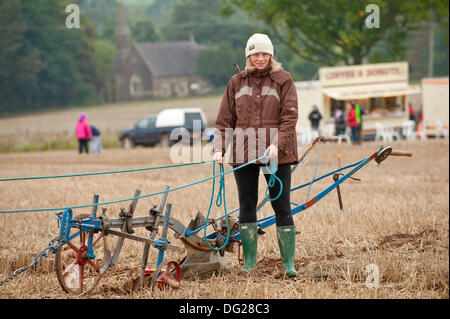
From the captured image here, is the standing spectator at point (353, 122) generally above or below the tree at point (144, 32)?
below

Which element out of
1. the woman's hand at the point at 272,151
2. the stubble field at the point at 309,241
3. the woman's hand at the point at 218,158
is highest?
the woman's hand at the point at 272,151

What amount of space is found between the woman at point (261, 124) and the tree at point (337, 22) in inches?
1380

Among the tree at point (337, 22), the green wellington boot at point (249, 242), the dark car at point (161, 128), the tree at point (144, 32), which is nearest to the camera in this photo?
the green wellington boot at point (249, 242)

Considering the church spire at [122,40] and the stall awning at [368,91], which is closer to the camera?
the stall awning at [368,91]

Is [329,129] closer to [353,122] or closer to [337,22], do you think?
[353,122]

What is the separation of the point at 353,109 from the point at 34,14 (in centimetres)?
5046

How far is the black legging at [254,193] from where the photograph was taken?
619cm

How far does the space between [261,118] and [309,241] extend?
2.44 metres

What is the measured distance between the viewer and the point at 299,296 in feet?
18.0

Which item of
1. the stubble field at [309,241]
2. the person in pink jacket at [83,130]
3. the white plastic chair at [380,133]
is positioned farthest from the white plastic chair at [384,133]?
the stubble field at [309,241]

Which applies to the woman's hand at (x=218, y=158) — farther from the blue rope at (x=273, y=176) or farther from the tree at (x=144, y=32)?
the tree at (x=144, y=32)

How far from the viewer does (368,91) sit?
35.8m

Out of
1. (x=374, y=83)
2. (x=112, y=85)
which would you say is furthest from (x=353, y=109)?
(x=112, y=85)
